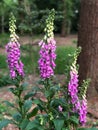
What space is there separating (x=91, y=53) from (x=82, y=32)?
0.39 metres

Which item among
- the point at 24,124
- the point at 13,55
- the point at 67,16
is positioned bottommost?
the point at 67,16

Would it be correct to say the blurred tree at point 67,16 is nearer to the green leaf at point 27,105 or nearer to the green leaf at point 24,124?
the green leaf at point 27,105

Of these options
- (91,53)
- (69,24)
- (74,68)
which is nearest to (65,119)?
(74,68)

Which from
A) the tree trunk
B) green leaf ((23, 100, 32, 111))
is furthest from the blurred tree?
green leaf ((23, 100, 32, 111))

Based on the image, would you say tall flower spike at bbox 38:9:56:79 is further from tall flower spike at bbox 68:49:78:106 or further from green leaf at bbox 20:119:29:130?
green leaf at bbox 20:119:29:130

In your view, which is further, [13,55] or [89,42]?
[89,42]

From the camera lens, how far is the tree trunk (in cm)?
678

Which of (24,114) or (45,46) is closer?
(45,46)

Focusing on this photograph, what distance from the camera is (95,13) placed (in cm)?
676

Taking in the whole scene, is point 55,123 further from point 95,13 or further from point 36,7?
point 36,7

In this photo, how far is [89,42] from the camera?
22.5ft

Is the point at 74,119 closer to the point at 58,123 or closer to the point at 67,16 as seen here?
the point at 58,123

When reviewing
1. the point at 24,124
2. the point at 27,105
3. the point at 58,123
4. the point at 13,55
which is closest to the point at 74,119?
the point at 58,123

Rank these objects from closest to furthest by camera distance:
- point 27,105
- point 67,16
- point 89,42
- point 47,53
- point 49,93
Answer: point 47,53 → point 49,93 → point 27,105 → point 89,42 → point 67,16
